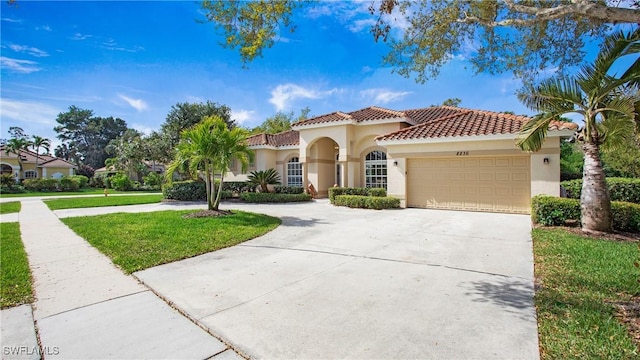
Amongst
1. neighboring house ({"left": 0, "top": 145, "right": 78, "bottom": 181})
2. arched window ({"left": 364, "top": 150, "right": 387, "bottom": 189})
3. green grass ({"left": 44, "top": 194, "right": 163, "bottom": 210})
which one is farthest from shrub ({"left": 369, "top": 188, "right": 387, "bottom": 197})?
neighboring house ({"left": 0, "top": 145, "right": 78, "bottom": 181})

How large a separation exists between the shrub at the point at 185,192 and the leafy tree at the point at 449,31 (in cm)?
1682

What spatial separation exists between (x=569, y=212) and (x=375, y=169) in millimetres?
10913

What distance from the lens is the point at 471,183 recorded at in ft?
45.9

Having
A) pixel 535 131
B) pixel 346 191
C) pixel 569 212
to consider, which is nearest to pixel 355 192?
pixel 346 191

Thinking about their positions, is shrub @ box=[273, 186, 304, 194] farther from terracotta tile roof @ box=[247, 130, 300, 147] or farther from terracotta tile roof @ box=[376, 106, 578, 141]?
terracotta tile roof @ box=[376, 106, 578, 141]

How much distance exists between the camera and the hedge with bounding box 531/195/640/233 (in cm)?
905

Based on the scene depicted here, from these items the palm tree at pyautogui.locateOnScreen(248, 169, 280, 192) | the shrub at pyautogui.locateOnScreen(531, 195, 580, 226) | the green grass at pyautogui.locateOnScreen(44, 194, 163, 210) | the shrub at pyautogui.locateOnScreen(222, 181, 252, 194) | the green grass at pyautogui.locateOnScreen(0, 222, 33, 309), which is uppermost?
the palm tree at pyautogui.locateOnScreen(248, 169, 280, 192)

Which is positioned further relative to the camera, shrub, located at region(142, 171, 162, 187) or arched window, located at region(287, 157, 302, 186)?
shrub, located at region(142, 171, 162, 187)

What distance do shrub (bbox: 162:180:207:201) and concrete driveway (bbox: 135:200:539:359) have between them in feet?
49.3

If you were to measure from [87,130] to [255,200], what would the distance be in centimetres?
7684

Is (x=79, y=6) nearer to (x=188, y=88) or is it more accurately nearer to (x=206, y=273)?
(x=206, y=273)

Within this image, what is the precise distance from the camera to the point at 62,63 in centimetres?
1213

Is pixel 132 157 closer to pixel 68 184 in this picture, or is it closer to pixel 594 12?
pixel 68 184

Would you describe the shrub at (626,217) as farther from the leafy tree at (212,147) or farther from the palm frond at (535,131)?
the leafy tree at (212,147)
